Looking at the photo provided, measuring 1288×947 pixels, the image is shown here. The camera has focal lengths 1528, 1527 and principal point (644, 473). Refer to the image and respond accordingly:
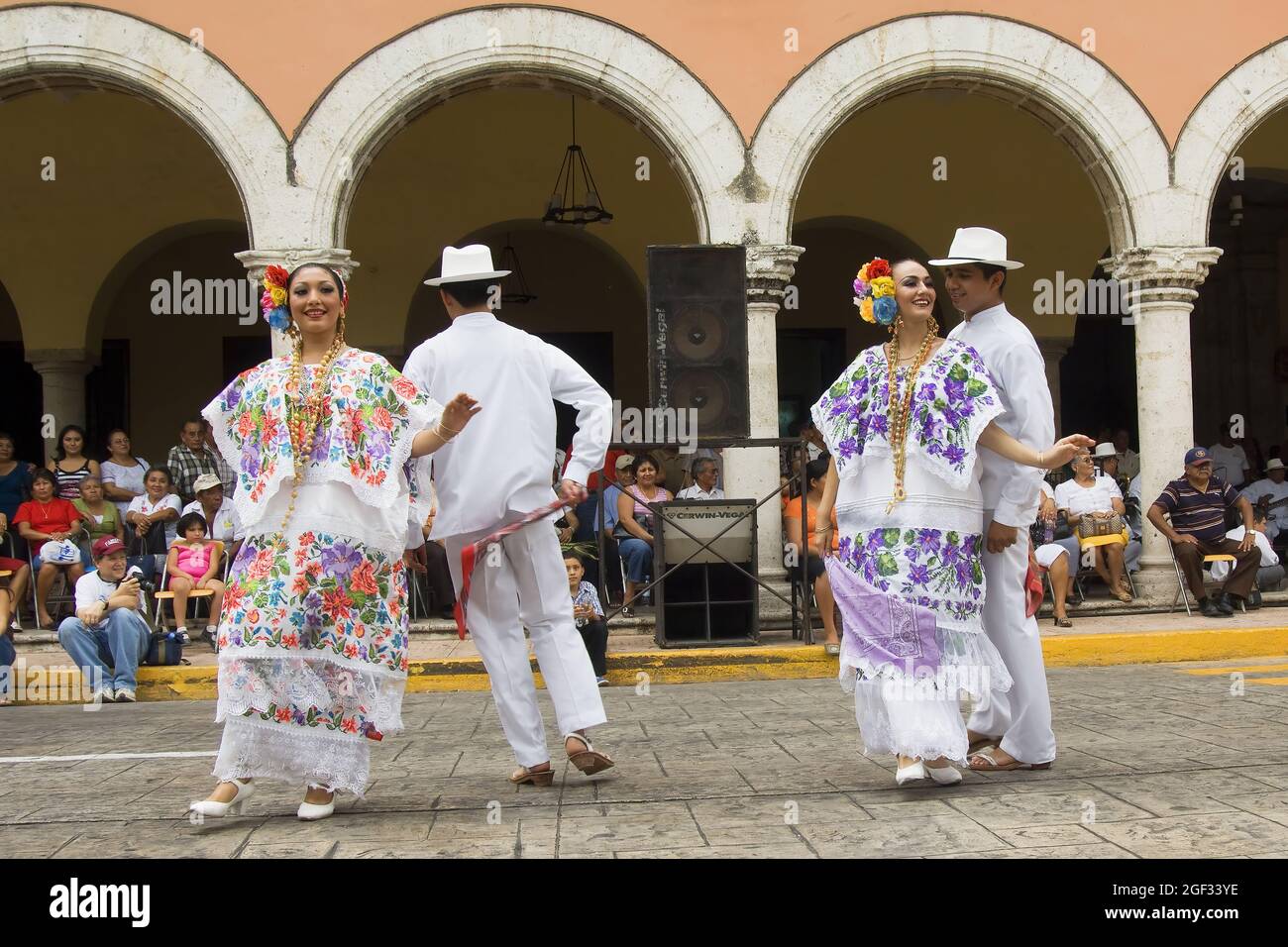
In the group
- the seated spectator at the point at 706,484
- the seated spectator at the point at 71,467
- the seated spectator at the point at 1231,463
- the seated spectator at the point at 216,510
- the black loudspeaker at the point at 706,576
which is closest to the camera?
the black loudspeaker at the point at 706,576

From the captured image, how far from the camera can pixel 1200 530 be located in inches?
466

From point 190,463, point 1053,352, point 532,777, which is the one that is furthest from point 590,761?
point 1053,352

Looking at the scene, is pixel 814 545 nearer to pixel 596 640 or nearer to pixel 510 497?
pixel 596 640

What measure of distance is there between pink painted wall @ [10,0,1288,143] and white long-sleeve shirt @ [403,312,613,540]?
6.67 meters

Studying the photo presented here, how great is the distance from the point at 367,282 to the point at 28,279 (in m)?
3.46

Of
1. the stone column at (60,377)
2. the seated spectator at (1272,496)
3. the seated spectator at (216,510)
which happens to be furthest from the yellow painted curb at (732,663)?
the stone column at (60,377)

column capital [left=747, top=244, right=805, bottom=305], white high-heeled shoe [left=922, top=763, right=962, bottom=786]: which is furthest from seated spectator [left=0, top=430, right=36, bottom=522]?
white high-heeled shoe [left=922, top=763, right=962, bottom=786]

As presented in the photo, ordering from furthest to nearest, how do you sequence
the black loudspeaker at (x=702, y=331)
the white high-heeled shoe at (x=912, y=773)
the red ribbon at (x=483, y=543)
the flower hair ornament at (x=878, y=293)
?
the black loudspeaker at (x=702, y=331) < the red ribbon at (x=483, y=543) < the flower hair ornament at (x=878, y=293) < the white high-heeled shoe at (x=912, y=773)

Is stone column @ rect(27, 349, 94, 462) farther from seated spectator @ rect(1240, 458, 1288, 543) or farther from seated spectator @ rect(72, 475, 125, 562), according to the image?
seated spectator @ rect(1240, 458, 1288, 543)

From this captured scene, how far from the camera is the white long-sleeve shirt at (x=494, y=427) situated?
18.0ft

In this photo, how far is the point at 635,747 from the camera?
21.2 feet

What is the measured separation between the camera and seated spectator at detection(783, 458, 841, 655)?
1040cm

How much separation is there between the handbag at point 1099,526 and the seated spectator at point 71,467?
313 inches

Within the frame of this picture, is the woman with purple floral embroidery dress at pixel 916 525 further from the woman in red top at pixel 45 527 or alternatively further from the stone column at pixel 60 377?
the stone column at pixel 60 377
